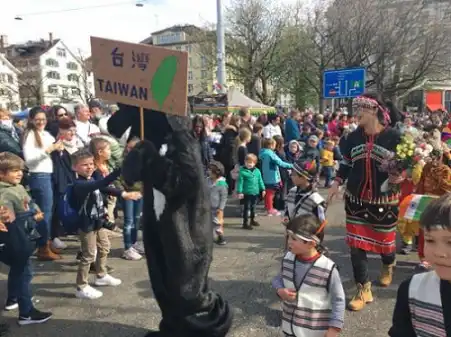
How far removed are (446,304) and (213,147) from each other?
8.20m

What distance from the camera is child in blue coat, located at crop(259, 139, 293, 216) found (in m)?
7.55

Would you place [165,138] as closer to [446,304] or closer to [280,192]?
[446,304]

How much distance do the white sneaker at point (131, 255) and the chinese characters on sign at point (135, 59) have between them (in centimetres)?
309

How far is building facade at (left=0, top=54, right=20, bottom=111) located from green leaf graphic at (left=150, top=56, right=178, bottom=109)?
44.1 m

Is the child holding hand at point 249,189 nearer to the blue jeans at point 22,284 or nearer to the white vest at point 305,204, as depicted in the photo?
the white vest at point 305,204

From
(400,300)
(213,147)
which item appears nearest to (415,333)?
(400,300)

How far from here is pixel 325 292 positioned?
2.69m

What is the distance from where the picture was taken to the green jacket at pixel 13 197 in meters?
3.49

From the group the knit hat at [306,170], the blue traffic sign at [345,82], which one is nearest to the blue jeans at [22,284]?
the knit hat at [306,170]

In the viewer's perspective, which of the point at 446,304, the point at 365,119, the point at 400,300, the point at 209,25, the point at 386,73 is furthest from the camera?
the point at 209,25

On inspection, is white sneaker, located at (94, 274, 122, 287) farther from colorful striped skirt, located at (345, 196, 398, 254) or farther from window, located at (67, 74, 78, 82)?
window, located at (67, 74, 78, 82)

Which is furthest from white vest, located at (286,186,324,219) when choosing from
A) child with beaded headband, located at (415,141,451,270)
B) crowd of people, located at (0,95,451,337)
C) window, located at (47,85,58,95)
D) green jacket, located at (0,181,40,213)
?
window, located at (47,85,58,95)

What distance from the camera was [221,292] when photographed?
4.30 metres

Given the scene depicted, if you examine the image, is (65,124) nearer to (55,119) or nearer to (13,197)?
(55,119)
